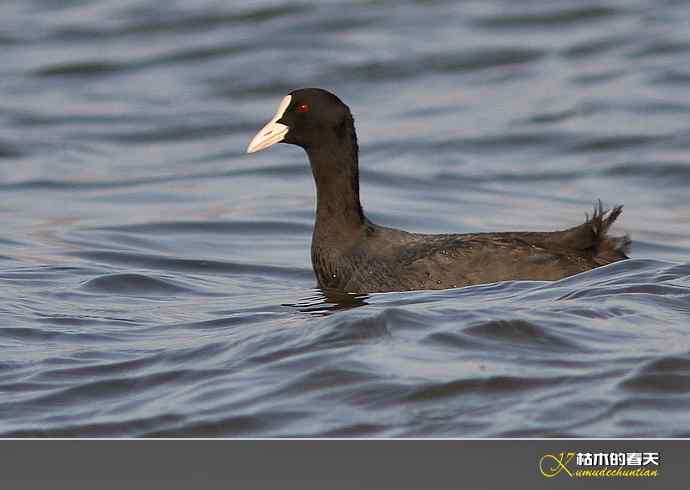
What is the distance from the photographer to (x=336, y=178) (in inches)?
352

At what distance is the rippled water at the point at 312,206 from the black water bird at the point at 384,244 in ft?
0.57

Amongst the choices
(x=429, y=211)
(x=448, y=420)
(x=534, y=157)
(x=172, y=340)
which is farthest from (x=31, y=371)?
(x=534, y=157)

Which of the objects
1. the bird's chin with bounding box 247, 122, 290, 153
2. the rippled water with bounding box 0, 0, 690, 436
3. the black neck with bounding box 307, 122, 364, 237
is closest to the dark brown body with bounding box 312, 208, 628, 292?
the rippled water with bounding box 0, 0, 690, 436

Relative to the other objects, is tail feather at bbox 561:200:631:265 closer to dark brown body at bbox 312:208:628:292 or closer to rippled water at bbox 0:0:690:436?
dark brown body at bbox 312:208:628:292

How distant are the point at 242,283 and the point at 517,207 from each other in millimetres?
4088

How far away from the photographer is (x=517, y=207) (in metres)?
12.9

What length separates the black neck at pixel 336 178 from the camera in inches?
348

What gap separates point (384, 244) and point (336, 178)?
724 mm

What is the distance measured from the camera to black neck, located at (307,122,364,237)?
8.83 metres
